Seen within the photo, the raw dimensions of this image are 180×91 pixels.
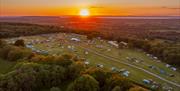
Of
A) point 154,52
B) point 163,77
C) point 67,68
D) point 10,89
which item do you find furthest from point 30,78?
point 154,52

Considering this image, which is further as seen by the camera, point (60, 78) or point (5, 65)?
point (5, 65)

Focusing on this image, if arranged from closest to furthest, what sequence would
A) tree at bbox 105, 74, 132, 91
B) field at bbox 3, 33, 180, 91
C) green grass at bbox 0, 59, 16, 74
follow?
tree at bbox 105, 74, 132, 91, field at bbox 3, 33, 180, 91, green grass at bbox 0, 59, 16, 74

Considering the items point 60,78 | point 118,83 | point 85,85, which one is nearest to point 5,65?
point 60,78

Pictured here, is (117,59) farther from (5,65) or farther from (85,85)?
(5,65)

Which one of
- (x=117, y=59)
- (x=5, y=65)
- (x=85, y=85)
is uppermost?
(x=85, y=85)

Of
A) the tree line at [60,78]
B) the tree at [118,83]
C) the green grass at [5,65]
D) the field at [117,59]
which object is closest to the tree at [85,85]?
the tree line at [60,78]

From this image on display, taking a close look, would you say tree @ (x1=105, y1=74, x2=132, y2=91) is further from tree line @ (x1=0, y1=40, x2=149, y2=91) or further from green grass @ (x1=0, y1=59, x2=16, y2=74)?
green grass @ (x1=0, y1=59, x2=16, y2=74)

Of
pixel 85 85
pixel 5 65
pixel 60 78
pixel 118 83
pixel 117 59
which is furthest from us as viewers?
pixel 117 59

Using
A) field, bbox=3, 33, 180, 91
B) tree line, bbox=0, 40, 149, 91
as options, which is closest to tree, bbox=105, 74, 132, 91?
tree line, bbox=0, 40, 149, 91

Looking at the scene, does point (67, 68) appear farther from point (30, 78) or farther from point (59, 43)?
point (59, 43)

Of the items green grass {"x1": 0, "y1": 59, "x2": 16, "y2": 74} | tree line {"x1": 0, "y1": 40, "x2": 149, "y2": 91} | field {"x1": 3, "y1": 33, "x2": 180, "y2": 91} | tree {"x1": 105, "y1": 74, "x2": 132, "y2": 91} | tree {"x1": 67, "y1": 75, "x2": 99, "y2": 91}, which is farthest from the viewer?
green grass {"x1": 0, "y1": 59, "x2": 16, "y2": 74}
